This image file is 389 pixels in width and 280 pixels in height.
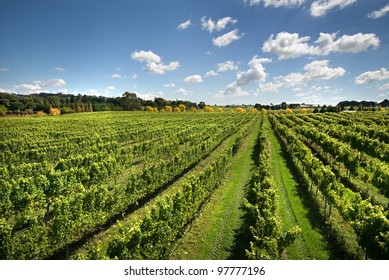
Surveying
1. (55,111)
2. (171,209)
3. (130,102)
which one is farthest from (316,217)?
(130,102)

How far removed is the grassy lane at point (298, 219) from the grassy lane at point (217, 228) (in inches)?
91.8

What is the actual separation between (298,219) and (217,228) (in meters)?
4.36

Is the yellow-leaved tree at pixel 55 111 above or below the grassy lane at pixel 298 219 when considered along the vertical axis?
above

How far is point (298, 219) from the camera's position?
568 inches

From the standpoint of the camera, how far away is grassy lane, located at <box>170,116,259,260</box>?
11500 mm

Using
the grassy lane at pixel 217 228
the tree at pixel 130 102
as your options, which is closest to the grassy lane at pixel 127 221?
the grassy lane at pixel 217 228

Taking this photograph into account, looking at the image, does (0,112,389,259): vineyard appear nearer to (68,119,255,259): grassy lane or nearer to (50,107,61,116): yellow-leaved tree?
(68,119,255,259): grassy lane

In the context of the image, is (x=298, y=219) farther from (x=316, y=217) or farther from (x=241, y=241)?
(x=241, y=241)

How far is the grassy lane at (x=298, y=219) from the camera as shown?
→ 11.5 meters

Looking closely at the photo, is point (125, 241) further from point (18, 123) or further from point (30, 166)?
point (18, 123)

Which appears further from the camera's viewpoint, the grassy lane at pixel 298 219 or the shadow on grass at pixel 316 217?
the shadow on grass at pixel 316 217

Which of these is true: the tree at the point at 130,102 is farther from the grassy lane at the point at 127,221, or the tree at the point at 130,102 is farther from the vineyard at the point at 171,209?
the grassy lane at the point at 127,221
